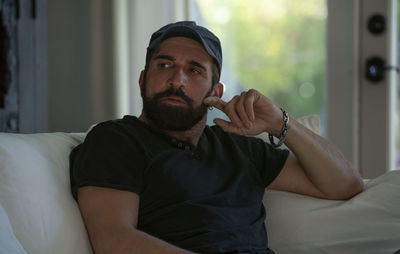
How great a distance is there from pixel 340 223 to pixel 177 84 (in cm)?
58

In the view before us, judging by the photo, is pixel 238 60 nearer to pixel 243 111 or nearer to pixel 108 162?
pixel 243 111

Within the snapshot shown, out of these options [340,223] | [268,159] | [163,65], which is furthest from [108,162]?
[340,223]

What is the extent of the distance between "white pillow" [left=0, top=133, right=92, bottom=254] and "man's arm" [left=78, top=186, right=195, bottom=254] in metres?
0.04

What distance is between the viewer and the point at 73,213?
3.49 ft

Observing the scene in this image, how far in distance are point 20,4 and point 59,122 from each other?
0.83 meters

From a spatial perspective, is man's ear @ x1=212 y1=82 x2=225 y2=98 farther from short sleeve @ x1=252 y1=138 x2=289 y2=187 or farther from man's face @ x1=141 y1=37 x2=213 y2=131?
short sleeve @ x1=252 y1=138 x2=289 y2=187

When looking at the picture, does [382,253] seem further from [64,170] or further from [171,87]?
[64,170]

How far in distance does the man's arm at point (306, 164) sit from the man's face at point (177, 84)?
6 cm

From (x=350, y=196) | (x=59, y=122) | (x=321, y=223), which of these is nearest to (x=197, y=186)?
(x=321, y=223)

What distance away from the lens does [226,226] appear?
119 cm

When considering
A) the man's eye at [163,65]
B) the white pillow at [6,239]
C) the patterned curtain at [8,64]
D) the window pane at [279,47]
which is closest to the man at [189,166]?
the man's eye at [163,65]

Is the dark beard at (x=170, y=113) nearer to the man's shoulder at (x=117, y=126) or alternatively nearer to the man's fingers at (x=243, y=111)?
the man's shoulder at (x=117, y=126)

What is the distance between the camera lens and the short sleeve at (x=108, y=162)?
1.07 metres

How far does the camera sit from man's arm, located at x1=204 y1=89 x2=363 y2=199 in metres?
1.36
